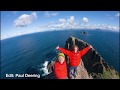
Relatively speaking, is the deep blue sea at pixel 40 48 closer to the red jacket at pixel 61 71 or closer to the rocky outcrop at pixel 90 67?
the rocky outcrop at pixel 90 67

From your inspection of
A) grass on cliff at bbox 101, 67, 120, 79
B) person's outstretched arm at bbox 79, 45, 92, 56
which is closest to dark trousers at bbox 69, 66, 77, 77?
person's outstretched arm at bbox 79, 45, 92, 56

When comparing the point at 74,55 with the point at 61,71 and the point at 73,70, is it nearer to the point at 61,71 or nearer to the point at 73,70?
the point at 73,70

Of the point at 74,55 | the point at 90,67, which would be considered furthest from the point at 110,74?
the point at 74,55

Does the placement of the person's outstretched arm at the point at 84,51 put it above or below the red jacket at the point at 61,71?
above

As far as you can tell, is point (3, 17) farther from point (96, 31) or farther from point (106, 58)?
point (106, 58)

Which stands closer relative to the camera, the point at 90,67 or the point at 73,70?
the point at 73,70

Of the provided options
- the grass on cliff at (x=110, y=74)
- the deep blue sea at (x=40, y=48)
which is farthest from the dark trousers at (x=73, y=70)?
the grass on cliff at (x=110, y=74)

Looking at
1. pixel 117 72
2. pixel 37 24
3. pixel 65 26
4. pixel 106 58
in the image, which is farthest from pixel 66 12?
pixel 117 72
